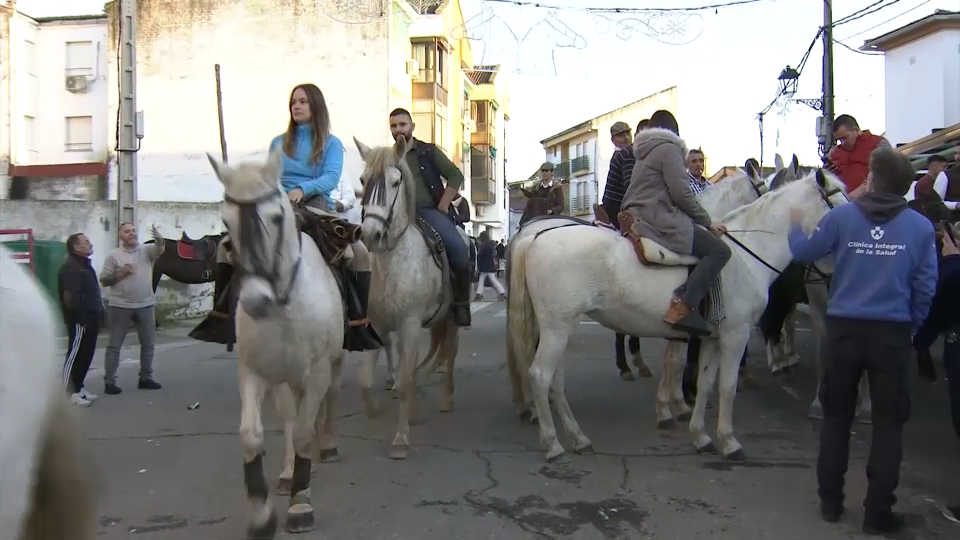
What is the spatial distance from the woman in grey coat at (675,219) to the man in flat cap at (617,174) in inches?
55.7

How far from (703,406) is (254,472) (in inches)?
139

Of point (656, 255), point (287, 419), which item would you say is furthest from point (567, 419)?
point (287, 419)

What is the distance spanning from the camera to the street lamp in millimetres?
20703

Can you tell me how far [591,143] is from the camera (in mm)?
67938

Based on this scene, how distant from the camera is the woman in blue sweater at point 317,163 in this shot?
5242mm

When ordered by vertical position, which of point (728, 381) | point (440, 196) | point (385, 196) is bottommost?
point (728, 381)

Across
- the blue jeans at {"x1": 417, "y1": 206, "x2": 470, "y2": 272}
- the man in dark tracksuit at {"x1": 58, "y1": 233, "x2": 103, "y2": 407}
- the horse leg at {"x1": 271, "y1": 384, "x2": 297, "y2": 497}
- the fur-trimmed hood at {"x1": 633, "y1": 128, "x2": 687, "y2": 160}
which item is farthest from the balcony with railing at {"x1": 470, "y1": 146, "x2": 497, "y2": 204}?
the horse leg at {"x1": 271, "y1": 384, "x2": 297, "y2": 497}

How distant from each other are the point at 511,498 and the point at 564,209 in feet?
19.0

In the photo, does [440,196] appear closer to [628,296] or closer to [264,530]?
[628,296]

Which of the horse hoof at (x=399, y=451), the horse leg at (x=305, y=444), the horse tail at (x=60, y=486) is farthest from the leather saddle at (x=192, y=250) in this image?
the horse tail at (x=60, y=486)

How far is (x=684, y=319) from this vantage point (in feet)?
18.9

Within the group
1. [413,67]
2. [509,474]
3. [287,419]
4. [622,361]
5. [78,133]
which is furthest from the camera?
[78,133]

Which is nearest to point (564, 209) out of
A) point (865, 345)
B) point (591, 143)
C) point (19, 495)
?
point (865, 345)

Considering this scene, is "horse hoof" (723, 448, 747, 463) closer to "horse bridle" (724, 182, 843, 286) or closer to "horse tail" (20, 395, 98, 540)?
"horse bridle" (724, 182, 843, 286)
